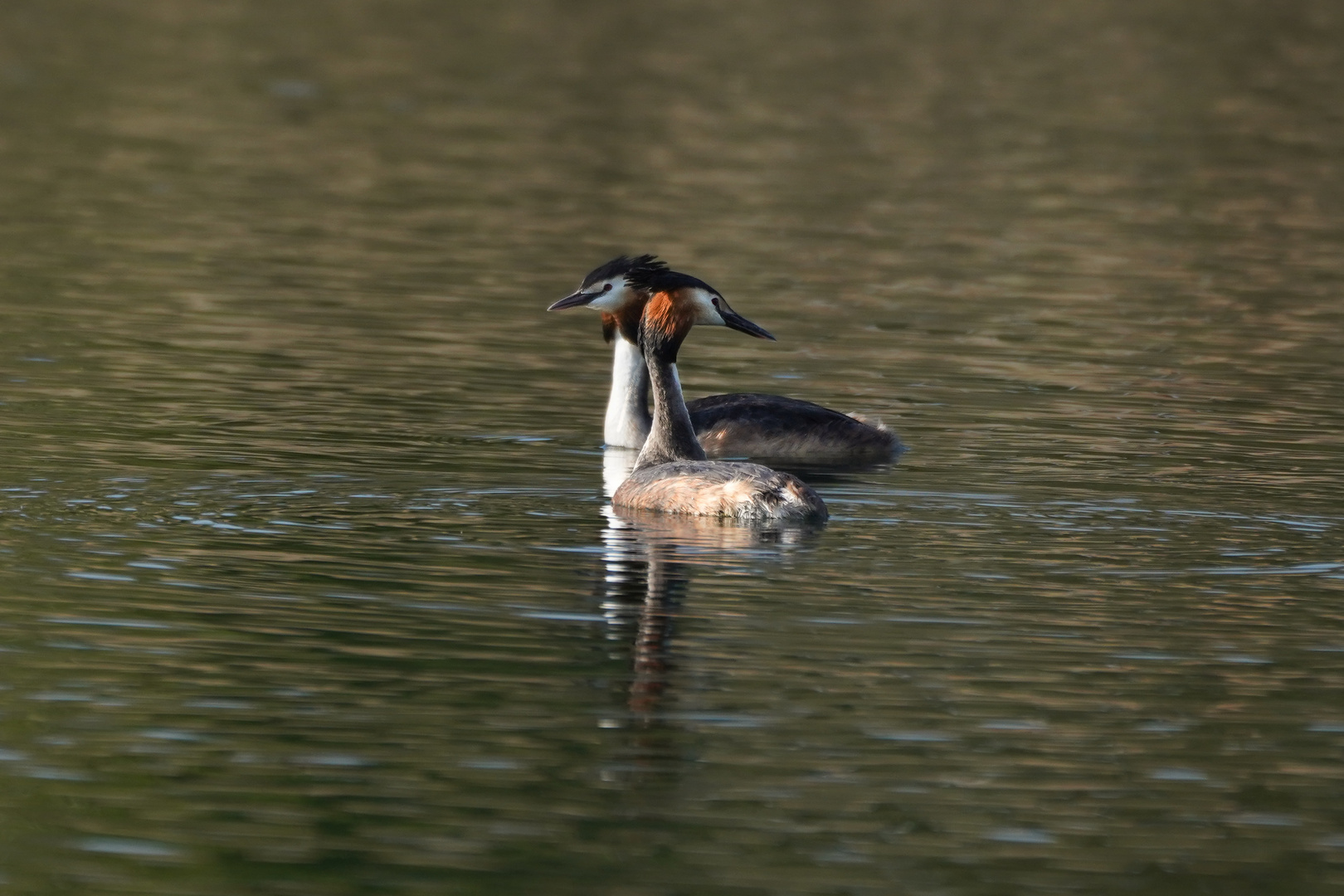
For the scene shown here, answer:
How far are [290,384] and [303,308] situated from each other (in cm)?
439

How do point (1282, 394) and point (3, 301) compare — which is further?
point (3, 301)

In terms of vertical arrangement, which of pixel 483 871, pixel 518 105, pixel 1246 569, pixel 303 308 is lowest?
pixel 483 871

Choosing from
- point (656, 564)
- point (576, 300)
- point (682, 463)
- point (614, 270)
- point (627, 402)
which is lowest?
point (656, 564)

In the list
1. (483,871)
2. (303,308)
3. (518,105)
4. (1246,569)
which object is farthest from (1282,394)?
(518,105)

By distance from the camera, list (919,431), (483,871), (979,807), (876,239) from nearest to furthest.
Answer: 1. (483,871)
2. (979,807)
3. (919,431)
4. (876,239)

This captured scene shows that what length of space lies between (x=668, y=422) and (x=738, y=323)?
93 cm

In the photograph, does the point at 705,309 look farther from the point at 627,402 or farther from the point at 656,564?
the point at 656,564

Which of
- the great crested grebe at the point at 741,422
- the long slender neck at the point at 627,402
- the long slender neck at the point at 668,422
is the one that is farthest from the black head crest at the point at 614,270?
the long slender neck at the point at 668,422

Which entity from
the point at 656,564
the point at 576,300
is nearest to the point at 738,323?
the point at 576,300

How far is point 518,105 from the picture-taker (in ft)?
142

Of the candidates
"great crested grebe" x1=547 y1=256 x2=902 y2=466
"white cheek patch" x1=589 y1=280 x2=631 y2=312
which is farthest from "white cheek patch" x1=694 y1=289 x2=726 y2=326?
"white cheek patch" x1=589 y1=280 x2=631 y2=312

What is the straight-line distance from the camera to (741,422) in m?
18.3

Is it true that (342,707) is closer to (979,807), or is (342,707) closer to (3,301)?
(979,807)

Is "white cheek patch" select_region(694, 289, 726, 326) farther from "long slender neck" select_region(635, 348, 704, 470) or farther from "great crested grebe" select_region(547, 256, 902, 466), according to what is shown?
"great crested grebe" select_region(547, 256, 902, 466)
